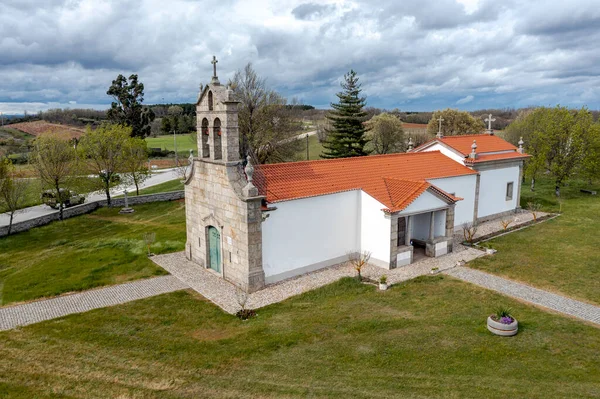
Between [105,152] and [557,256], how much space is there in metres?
33.9

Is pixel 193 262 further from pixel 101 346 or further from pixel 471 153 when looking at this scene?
pixel 471 153

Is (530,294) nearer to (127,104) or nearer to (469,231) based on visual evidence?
(469,231)

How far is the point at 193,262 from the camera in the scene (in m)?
21.3

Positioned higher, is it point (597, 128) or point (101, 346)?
point (597, 128)

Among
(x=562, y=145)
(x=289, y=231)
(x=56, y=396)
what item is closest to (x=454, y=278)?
(x=289, y=231)

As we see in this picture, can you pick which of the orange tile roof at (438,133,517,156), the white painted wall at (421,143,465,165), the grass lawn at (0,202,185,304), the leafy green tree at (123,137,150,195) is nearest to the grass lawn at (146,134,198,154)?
the leafy green tree at (123,137,150,195)

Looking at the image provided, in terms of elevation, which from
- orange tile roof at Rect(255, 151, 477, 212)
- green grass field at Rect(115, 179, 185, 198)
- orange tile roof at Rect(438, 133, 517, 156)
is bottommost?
green grass field at Rect(115, 179, 185, 198)

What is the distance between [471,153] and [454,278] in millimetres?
11285

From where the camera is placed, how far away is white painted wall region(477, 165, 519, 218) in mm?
27655

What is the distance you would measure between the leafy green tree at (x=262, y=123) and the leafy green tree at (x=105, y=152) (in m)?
10.8

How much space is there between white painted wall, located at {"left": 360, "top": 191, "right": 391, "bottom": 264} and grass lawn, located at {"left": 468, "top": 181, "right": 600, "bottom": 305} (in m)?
4.37

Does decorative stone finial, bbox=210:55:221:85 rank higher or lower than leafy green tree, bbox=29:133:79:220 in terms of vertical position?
higher

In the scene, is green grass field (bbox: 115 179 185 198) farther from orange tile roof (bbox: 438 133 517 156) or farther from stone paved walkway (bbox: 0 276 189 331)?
orange tile roof (bbox: 438 133 517 156)

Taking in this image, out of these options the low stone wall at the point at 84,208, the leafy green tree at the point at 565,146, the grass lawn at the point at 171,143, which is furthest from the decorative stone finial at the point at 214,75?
the grass lawn at the point at 171,143
